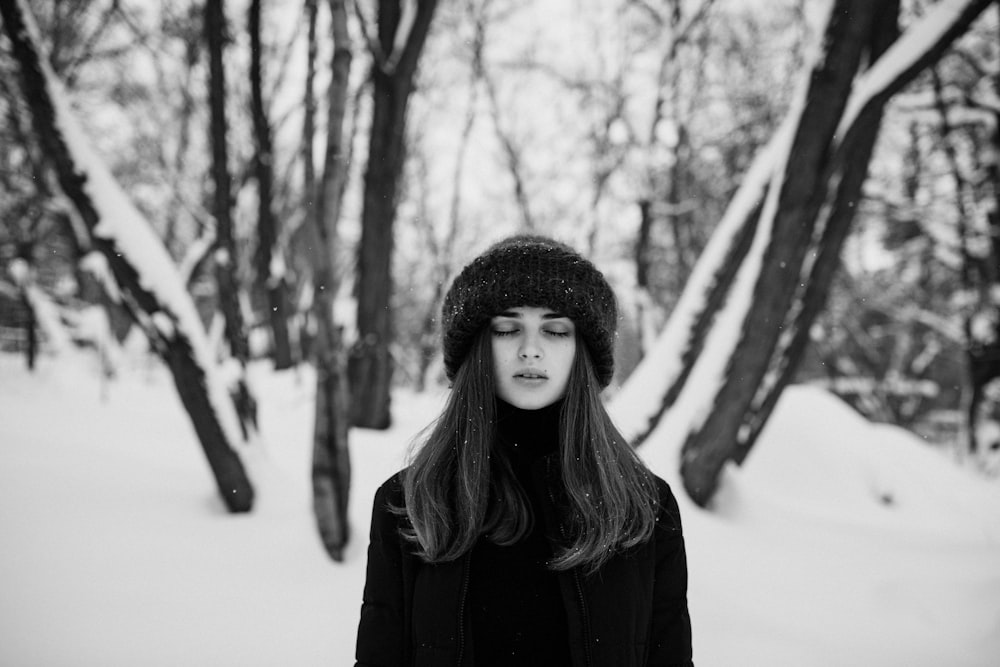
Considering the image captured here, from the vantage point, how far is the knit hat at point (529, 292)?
1.56 metres

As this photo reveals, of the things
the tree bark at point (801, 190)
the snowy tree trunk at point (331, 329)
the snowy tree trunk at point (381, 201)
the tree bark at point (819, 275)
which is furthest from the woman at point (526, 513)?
the tree bark at point (819, 275)

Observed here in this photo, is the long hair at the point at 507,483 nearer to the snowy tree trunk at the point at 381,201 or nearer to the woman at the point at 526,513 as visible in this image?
the woman at the point at 526,513

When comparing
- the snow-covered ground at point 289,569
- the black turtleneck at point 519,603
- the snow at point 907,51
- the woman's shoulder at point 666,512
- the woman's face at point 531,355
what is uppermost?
the snow at point 907,51

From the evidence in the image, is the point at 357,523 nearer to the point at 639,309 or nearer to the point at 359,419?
the point at 359,419

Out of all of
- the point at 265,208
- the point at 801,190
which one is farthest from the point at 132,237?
the point at 265,208

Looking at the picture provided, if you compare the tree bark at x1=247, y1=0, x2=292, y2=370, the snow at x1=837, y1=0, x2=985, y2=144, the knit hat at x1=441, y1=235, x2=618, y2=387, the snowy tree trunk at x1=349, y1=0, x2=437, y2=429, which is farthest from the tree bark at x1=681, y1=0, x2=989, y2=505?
the tree bark at x1=247, y1=0, x2=292, y2=370

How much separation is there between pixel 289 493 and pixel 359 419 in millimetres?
2723

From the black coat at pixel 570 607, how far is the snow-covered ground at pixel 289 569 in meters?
1.22

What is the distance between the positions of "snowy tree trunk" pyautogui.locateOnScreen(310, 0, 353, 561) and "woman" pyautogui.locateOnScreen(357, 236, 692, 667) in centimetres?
163

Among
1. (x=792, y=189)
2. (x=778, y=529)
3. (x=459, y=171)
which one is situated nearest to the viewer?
(x=792, y=189)

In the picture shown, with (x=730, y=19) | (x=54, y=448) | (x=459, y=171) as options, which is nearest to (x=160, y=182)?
(x=459, y=171)

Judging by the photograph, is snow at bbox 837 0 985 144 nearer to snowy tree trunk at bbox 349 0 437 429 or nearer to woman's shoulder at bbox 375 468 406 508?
snowy tree trunk at bbox 349 0 437 429

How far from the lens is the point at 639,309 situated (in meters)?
10.3

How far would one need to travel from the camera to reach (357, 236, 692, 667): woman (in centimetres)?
141
